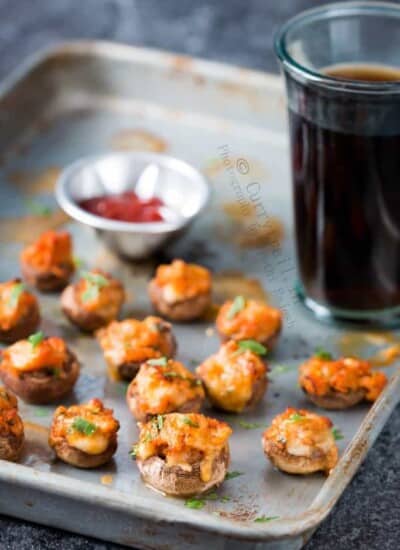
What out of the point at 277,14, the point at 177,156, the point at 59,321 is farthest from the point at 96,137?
the point at 277,14

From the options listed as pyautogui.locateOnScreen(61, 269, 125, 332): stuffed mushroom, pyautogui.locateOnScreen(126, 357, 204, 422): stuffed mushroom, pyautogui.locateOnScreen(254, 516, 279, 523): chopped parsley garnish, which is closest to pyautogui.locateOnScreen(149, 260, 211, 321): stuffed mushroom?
pyautogui.locateOnScreen(61, 269, 125, 332): stuffed mushroom

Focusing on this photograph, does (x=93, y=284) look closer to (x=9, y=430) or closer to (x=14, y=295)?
(x=14, y=295)

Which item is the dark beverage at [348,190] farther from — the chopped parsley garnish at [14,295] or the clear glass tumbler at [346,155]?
the chopped parsley garnish at [14,295]

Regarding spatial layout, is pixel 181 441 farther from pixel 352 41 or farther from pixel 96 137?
pixel 96 137

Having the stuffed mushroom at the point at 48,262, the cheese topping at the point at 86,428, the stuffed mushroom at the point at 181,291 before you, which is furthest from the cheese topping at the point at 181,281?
the cheese topping at the point at 86,428

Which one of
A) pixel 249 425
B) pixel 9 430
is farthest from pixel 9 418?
pixel 249 425

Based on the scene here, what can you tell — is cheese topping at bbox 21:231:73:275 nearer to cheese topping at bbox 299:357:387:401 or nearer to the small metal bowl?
the small metal bowl
